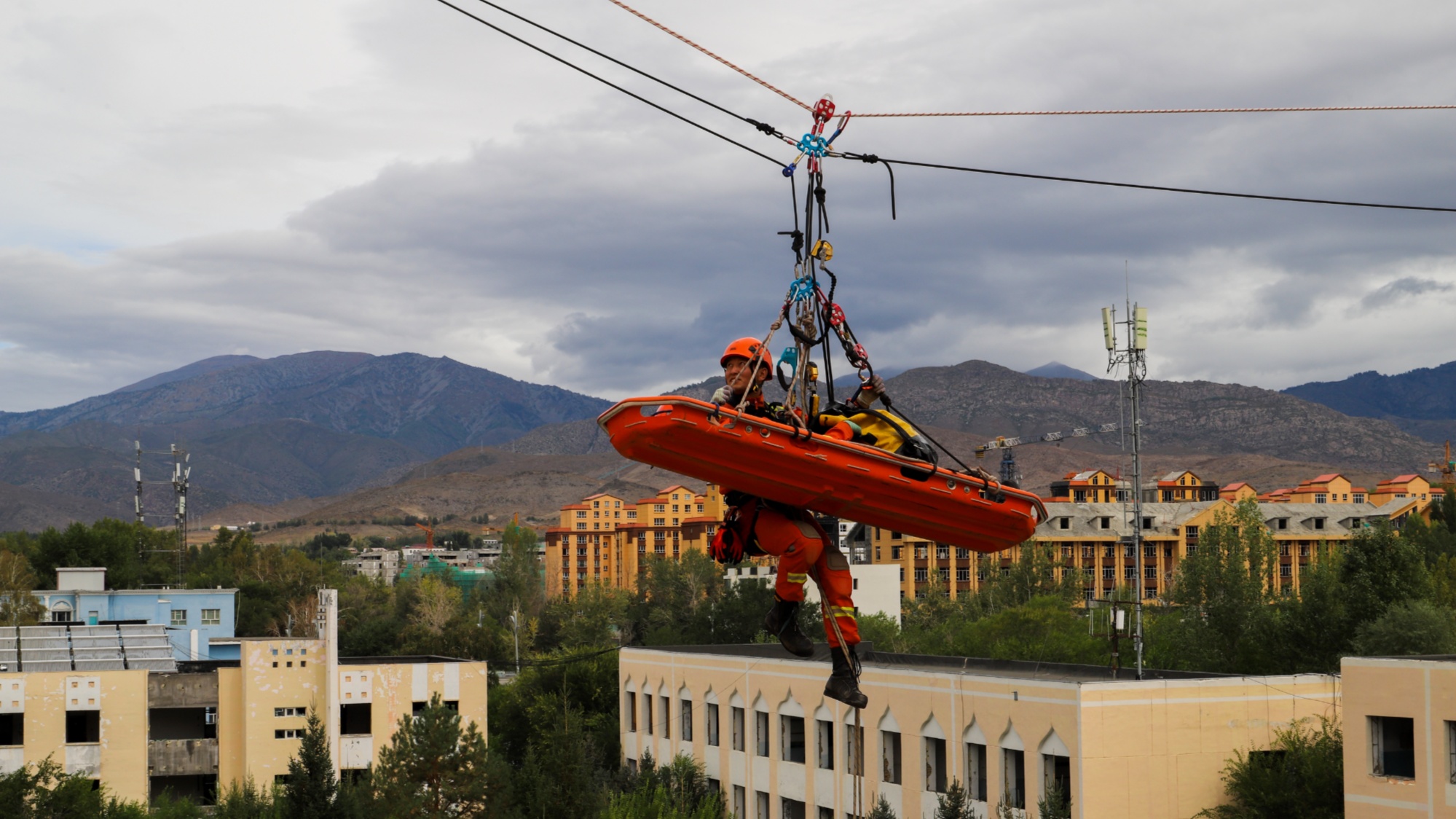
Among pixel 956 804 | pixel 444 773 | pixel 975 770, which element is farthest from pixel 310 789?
pixel 975 770

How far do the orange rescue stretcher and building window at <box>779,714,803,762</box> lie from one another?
4840 cm

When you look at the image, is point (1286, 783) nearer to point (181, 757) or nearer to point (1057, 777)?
point (1057, 777)

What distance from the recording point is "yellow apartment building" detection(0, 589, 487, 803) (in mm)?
76062

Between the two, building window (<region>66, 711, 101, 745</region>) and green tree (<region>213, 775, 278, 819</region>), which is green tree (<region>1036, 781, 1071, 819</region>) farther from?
building window (<region>66, 711, 101, 745</region>)

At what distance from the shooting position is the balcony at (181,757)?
262 ft

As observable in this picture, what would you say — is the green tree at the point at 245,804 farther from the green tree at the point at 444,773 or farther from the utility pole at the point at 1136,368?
the utility pole at the point at 1136,368

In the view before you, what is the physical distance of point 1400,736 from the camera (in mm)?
43312

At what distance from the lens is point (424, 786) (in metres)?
65.1

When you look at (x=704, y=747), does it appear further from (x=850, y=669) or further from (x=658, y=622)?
(x=658, y=622)

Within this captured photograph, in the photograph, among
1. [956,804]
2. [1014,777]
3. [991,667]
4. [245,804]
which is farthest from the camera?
[991,667]

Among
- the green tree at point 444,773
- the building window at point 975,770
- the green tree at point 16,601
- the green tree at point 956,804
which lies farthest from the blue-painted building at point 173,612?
the green tree at point 956,804

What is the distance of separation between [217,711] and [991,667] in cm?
4604

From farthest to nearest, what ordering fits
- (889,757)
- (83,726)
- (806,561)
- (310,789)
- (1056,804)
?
1. (83,726)
2. (889,757)
3. (310,789)
4. (1056,804)
5. (806,561)

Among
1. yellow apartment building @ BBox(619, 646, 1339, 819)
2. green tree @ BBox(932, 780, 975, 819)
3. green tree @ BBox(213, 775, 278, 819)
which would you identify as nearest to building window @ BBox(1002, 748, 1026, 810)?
yellow apartment building @ BBox(619, 646, 1339, 819)
